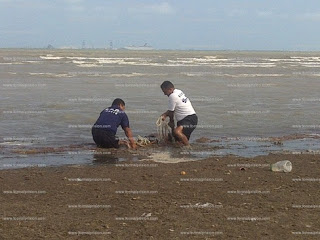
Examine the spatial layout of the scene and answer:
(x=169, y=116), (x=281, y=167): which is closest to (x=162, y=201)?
(x=281, y=167)

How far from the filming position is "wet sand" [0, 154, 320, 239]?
5543 mm

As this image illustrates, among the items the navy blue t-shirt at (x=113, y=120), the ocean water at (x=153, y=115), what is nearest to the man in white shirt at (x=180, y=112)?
the ocean water at (x=153, y=115)

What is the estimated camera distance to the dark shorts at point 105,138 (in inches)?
420

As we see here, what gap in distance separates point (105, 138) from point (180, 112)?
1925mm

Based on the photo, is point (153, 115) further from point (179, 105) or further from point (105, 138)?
point (105, 138)

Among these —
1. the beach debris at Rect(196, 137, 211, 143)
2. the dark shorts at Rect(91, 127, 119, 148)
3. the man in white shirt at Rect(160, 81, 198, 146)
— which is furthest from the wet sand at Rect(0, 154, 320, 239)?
the beach debris at Rect(196, 137, 211, 143)

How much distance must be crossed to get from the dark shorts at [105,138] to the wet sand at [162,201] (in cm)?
154

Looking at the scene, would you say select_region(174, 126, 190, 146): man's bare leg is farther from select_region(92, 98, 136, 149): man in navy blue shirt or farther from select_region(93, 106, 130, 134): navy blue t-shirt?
select_region(93, 106, 130, 134): navy blue t-shirt

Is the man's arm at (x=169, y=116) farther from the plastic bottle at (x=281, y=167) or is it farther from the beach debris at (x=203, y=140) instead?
the plastic bottle at (x=281, y=167)

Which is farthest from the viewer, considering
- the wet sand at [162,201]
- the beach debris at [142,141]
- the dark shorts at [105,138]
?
the beach debris at [142,141]

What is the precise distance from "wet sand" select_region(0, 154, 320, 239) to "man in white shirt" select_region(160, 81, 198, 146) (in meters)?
2.47

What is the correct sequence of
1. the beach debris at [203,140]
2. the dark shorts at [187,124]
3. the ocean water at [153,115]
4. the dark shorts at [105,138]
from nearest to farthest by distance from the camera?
the dark shorts at [105,138] → the dark shorts at [187,124] → the ocean water at [153,115] → the beach debris at [203,140]

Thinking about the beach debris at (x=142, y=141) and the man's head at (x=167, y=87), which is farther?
the man's head at (x=167, y=87)

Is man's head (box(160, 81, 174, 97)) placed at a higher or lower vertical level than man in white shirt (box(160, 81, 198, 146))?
higher
